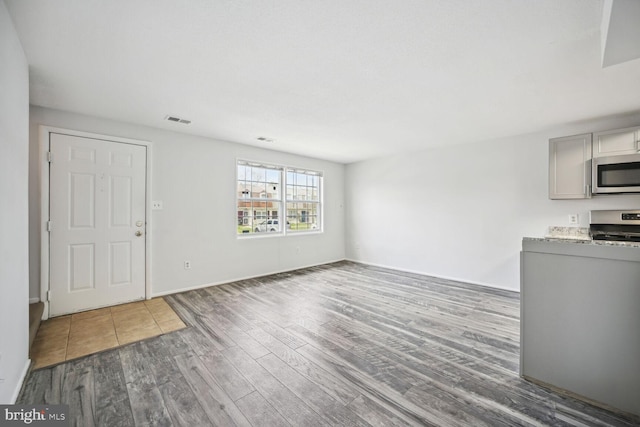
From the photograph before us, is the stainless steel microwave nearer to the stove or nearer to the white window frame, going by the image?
the stove

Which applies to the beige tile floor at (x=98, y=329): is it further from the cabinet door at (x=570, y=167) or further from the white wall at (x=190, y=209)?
the cabinet door at (x=570, y=167)

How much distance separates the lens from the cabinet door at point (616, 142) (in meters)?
3.01

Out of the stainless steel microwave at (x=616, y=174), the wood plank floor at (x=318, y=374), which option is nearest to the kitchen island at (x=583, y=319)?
the wood plank floor at (x=318, y=374)

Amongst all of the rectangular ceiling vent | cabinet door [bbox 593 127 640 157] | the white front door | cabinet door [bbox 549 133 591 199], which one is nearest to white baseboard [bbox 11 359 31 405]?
the white front door

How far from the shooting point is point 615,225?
3.30m

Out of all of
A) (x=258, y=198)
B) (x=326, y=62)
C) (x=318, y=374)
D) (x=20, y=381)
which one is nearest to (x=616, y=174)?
(x=326, y=62)

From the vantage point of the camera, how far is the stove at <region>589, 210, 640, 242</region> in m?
3.16

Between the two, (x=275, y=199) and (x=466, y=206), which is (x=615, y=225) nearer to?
(x=466, y=206)

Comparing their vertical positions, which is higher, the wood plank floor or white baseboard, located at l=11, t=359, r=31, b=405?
white baseboard, located at l=11, t=359, r=31, b=405

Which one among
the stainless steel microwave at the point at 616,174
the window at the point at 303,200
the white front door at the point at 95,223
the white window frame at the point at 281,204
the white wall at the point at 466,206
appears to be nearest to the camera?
the stainless steel microwave at the point at 616,174

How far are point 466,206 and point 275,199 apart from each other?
3492 millimetres

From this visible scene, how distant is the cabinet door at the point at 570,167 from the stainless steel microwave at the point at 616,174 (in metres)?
0.09

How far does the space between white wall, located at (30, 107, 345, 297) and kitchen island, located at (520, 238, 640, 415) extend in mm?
3988

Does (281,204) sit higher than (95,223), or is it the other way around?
(281,204)
